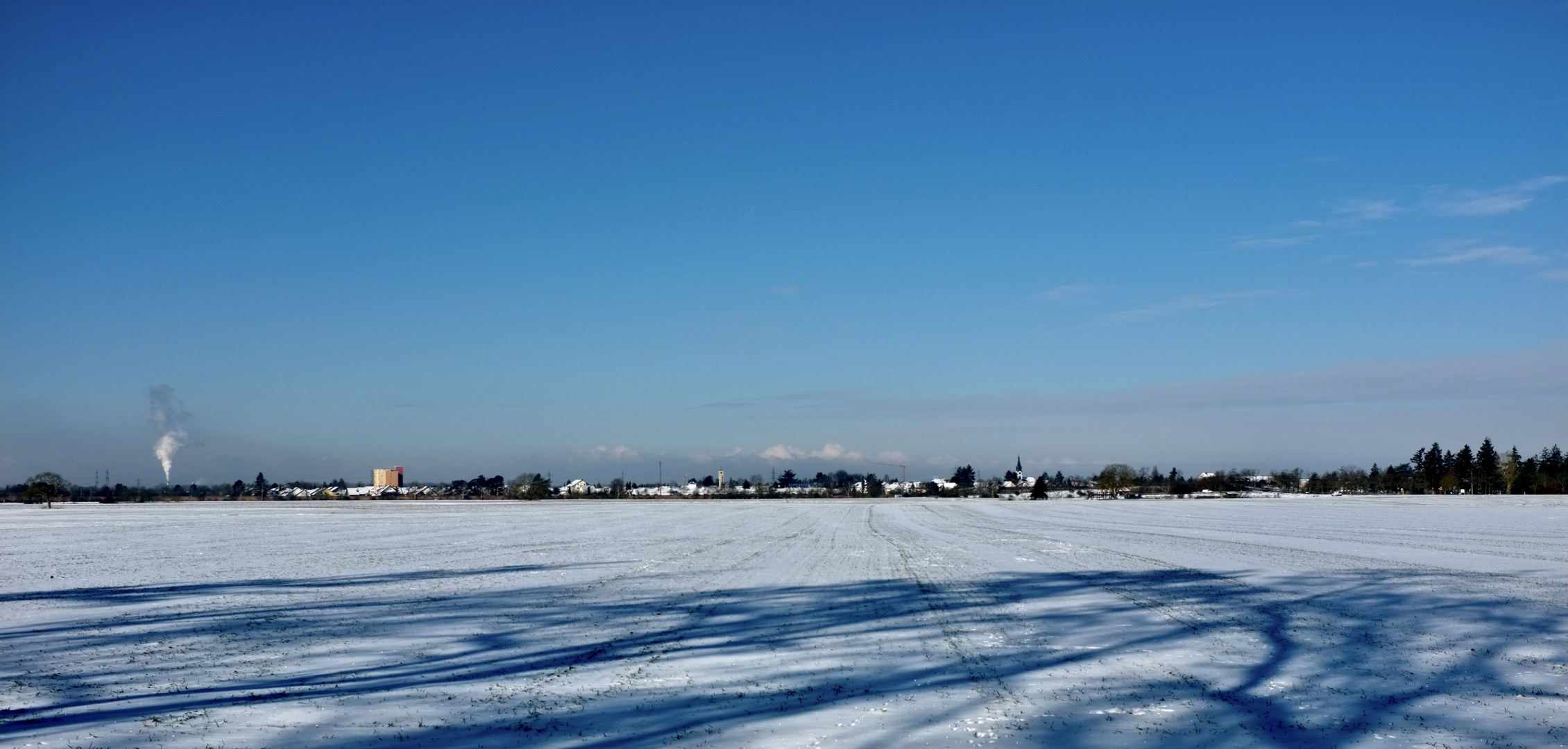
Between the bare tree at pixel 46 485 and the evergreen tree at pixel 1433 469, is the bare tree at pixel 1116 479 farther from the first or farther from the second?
the bare tree at pixel 46 485

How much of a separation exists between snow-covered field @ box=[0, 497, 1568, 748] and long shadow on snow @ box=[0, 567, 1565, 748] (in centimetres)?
6

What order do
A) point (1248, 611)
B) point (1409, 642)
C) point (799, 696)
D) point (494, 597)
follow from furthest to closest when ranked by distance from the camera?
point (494, 597) < point (1248, 611) < point (1409, 642) < point (799, 696)

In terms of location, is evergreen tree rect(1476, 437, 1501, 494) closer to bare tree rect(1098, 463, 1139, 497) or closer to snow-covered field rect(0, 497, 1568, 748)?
bare tree rect(1098, 463, 1139, 497)

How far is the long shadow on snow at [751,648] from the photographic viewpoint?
903cm

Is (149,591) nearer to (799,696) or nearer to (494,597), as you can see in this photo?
(494,597)

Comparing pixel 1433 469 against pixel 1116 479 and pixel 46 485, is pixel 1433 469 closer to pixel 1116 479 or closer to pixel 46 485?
pixel 1116 479

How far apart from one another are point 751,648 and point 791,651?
21.2 inches

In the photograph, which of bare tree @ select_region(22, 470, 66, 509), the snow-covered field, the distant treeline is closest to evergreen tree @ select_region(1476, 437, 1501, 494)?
the distant treeline

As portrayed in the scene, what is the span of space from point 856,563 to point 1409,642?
42.8 ft

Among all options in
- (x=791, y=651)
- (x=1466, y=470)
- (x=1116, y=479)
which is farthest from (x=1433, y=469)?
(x=791, y=651)

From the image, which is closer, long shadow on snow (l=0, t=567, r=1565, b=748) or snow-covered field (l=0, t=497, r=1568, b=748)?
snow-covered field (l=0, t=497, r=1568, b=748)

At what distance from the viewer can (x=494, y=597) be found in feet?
56.3

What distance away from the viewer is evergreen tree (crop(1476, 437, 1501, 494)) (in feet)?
515

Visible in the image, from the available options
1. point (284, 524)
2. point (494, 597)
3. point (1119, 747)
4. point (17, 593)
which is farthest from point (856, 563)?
point (284, 524)
